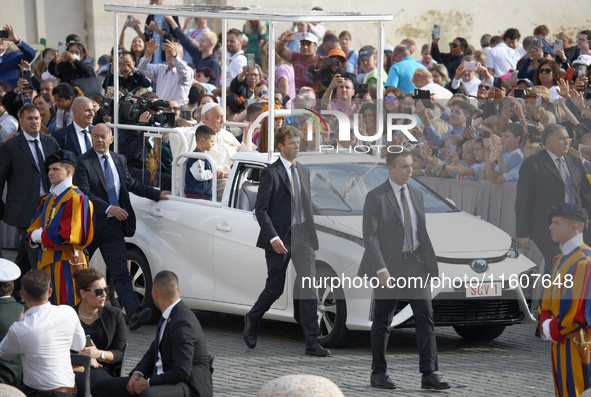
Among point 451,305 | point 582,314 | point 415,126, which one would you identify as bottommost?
point 451,305

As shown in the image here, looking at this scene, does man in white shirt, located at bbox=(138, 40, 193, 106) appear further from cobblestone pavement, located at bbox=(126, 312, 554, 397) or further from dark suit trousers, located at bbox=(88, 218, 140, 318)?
cobblestone pavement, located at bbox=(126, 312, 554, 397)

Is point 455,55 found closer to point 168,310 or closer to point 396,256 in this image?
point 396,256

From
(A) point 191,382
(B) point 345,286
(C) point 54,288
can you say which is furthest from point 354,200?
(A) point 191,382

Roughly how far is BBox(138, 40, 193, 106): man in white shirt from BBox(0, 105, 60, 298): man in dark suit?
4079 mm

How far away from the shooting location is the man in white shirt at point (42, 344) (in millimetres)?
7379

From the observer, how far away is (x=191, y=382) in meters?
7.57

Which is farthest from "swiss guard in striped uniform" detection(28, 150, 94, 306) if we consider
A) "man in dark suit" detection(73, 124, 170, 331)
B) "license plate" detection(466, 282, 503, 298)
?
"license plate" detection(466, 282, 503, 298)

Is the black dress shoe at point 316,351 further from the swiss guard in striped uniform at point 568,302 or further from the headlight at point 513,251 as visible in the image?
the swiss guard in striped uniform at point 568,302

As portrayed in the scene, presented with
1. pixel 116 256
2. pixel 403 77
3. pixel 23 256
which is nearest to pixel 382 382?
pixel 116 256

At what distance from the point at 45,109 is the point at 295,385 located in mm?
11097

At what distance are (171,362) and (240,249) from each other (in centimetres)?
329

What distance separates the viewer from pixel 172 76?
16141 mm

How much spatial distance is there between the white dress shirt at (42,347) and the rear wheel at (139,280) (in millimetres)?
3883

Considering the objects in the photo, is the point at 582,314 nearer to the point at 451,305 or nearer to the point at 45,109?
the point at 451,305
